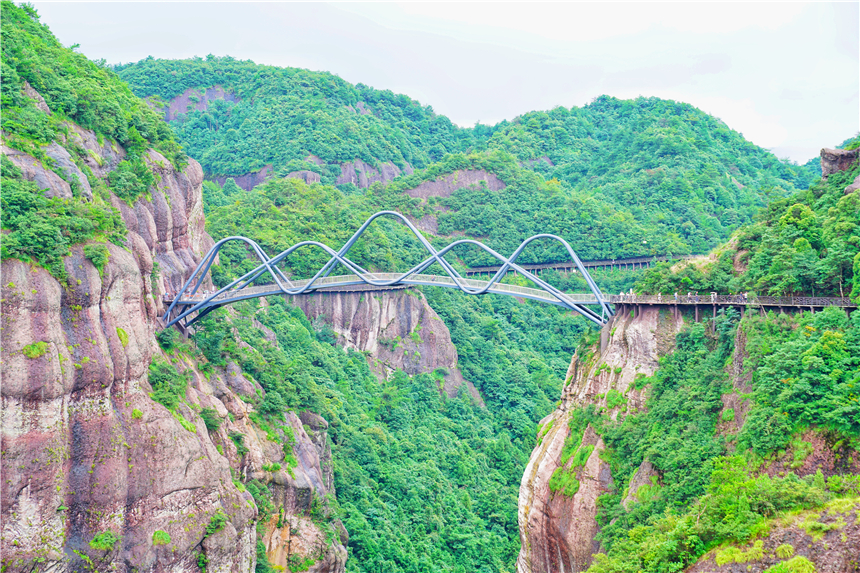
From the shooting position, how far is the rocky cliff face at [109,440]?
1016 inches

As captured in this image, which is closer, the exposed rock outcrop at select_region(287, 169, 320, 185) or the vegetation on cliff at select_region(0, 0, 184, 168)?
the vegetation on cliff at select_region(0, 0, 184, 168)

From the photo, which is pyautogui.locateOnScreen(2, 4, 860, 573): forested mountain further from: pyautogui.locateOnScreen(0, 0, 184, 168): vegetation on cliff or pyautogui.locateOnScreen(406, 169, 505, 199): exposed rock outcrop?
pyautogui.locateOnScreen(406, 169, 505, 199): exposed rock outcrop

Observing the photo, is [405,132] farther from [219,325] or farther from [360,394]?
[219,325]

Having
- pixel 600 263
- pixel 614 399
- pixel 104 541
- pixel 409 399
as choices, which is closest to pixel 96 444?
pixel 104 541

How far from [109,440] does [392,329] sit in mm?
32593

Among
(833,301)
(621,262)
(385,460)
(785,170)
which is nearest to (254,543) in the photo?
(385,460)

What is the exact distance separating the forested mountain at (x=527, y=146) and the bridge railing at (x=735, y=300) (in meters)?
43.3

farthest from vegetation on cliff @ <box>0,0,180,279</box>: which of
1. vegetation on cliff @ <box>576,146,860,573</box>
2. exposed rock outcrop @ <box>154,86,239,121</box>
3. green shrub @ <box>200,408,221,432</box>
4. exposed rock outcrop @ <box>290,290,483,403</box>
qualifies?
exposed rock outcrop @ <box>154,86,239,121</box>

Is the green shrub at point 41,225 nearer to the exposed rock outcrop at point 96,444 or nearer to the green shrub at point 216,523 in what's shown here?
the exposed rock outcrop at point 96,444

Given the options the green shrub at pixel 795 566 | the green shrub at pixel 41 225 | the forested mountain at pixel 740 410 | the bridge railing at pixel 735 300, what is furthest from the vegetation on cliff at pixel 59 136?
the green shrub at pixel 795 566

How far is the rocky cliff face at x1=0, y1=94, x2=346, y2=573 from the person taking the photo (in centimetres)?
2580

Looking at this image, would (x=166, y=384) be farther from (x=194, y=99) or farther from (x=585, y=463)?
(x=194, y=99)

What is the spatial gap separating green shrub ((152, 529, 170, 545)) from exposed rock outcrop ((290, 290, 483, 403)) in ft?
96.0

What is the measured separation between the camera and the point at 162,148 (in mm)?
40750
